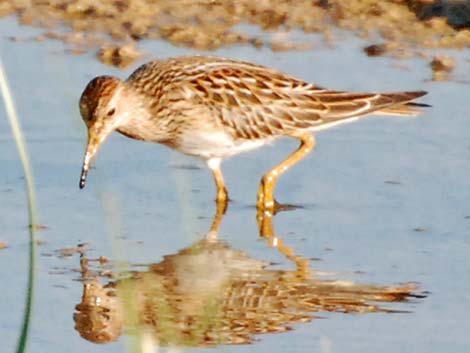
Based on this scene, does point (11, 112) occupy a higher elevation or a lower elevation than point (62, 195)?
higher

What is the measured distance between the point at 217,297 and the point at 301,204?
1812 mm

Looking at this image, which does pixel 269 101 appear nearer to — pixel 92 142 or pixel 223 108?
pixel 223 108

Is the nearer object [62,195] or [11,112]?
[11,112]

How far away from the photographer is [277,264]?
314 inches

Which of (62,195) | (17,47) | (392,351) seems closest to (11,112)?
(392,351)

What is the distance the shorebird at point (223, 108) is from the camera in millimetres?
9148

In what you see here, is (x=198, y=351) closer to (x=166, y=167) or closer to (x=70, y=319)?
(x=70, y=319)

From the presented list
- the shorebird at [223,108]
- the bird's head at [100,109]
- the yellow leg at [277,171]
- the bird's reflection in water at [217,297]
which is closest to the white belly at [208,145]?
the shorebird at [223,108]

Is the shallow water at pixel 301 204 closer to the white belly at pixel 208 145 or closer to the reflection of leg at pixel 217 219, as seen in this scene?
the reflection of leg at pixel 217 219

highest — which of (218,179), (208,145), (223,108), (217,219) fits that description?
(223,108)

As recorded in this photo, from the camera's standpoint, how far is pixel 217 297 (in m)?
7.32

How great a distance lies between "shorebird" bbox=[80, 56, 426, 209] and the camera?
360 inches

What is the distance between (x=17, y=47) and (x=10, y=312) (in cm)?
476

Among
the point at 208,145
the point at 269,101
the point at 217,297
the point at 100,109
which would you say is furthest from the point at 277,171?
the point at 217,297
